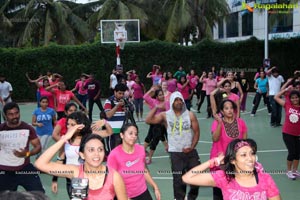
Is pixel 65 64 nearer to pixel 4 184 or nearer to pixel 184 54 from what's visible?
pixel 184 54

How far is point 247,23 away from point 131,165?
37282 mm

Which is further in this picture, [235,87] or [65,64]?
[65,64]

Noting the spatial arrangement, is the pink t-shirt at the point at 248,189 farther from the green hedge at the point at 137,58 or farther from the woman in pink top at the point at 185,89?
the green hedge at the point at 137,58

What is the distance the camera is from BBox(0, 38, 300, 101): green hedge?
23844 millimetres

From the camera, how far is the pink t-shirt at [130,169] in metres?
4.84

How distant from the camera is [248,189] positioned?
3498 millimetres

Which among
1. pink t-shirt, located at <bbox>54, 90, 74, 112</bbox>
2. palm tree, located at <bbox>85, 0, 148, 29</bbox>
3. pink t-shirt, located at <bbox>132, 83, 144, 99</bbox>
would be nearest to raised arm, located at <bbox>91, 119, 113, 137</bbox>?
pink t-shirt, located at <bbox>54, 90, 74, 112</bbox>

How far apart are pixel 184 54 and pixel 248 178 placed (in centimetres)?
2205

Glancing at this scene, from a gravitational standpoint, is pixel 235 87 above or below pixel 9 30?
below

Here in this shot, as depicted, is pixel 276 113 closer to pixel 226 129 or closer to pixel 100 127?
pixel 226 129

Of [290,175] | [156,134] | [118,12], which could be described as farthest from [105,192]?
[118,12]

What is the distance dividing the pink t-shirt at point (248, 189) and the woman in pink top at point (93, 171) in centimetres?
80

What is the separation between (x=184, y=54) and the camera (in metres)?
25.3

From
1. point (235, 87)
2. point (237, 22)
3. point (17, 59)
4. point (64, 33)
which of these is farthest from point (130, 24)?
point (237, 22)
